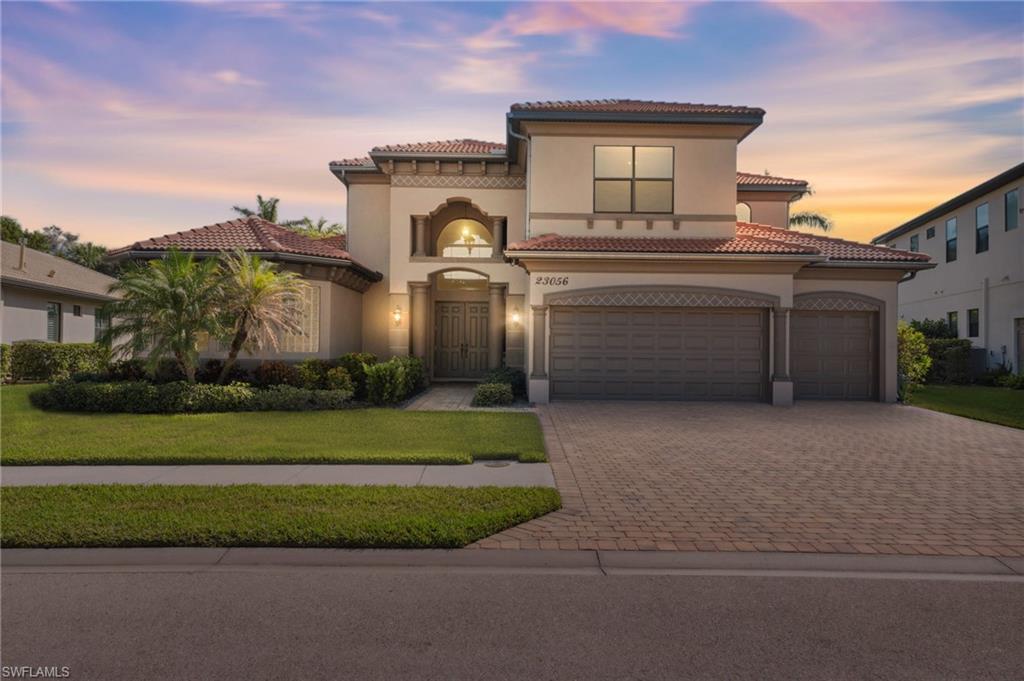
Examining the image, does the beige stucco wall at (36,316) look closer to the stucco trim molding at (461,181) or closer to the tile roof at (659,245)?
the stucco trim molding at (461,181)

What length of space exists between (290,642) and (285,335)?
41.7 feet

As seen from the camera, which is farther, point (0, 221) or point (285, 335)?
point (0, 221)

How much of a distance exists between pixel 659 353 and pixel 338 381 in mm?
8530

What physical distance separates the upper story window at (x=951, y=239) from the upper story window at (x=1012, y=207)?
3893 mm

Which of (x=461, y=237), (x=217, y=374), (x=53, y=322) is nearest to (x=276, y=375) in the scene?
(x=217, y=374)

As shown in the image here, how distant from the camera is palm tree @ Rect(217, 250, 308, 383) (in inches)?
541

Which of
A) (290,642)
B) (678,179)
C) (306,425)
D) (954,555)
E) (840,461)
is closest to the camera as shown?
(290,642)

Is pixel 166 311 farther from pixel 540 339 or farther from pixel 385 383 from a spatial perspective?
pixel 540 339

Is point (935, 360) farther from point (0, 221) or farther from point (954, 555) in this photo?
point (0, 221)

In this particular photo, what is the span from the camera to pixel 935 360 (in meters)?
23.7

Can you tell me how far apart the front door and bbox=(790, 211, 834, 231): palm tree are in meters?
29.9

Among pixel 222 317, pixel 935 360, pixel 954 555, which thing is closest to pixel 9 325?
pixel 222 317

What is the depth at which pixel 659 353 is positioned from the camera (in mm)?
15320

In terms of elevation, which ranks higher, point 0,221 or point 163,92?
point 0,221
